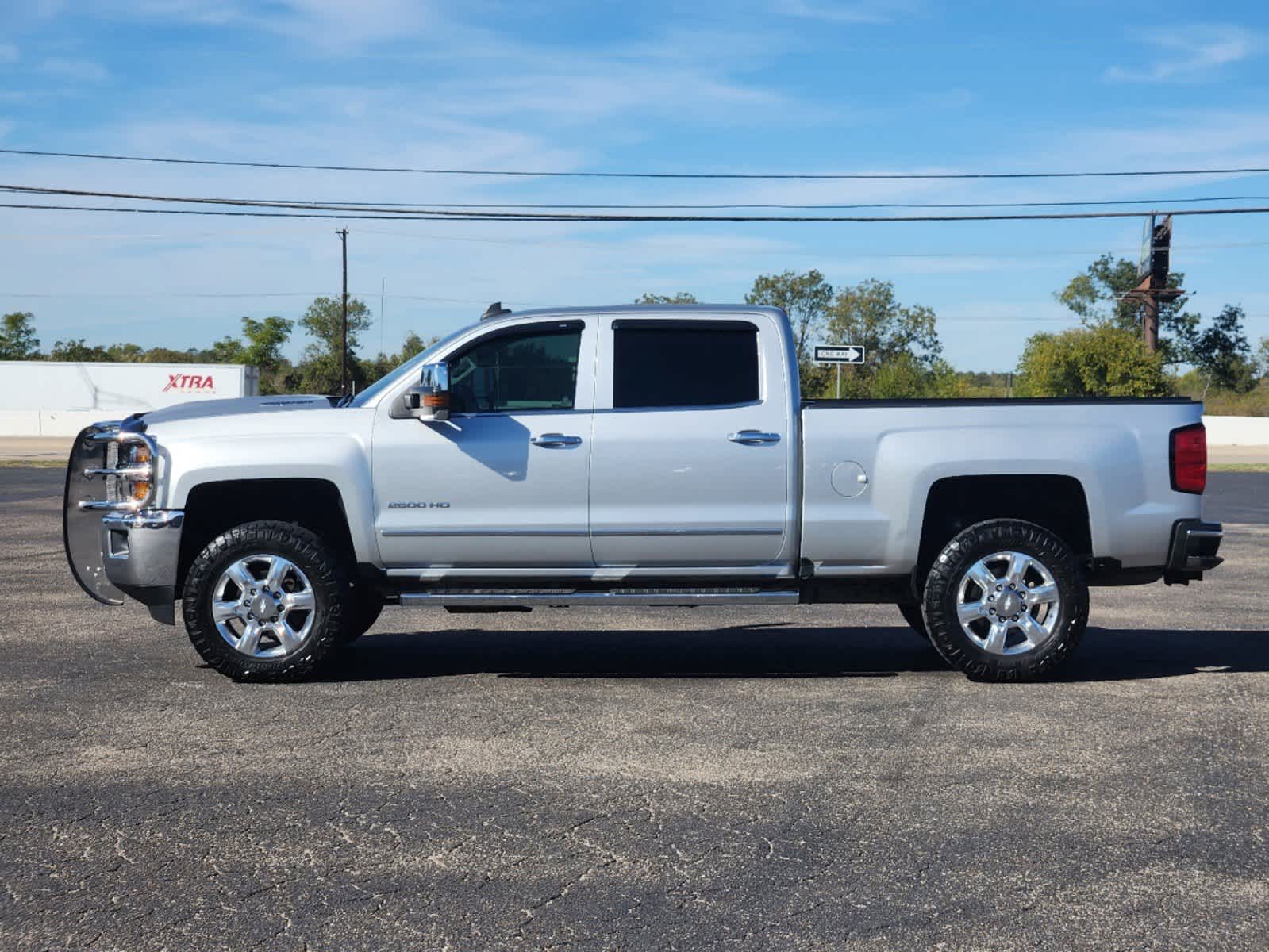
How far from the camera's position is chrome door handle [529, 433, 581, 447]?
750cm

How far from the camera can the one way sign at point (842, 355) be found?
18.5m

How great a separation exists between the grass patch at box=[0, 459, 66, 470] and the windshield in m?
28.0

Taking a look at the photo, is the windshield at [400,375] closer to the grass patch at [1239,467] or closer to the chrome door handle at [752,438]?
the chrome door handle at [752,438]

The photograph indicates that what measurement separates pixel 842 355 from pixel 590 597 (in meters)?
12.1

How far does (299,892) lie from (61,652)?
4.90m

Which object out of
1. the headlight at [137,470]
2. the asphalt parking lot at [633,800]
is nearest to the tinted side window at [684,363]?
the asphalt parking lot at [633,800]

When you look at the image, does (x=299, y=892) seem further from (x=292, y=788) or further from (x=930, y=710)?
(x=930, y=710)

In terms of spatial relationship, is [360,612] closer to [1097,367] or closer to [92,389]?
[1097,367]

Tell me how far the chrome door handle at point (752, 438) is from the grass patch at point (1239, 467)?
1245 inches

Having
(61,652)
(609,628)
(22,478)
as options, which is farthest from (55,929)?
(22,478)

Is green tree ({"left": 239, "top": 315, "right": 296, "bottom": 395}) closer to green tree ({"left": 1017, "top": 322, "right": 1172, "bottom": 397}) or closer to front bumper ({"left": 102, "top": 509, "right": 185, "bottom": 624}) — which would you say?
green tree ({"left": 1017, "top": 322, "right": 1172, "bottom": 397})

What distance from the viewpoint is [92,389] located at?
2576 inches

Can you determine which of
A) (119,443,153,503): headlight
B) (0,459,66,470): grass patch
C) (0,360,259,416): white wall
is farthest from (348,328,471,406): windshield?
(0,360,259,416): white wall

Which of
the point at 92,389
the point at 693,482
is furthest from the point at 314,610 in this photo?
the point at 92,389
